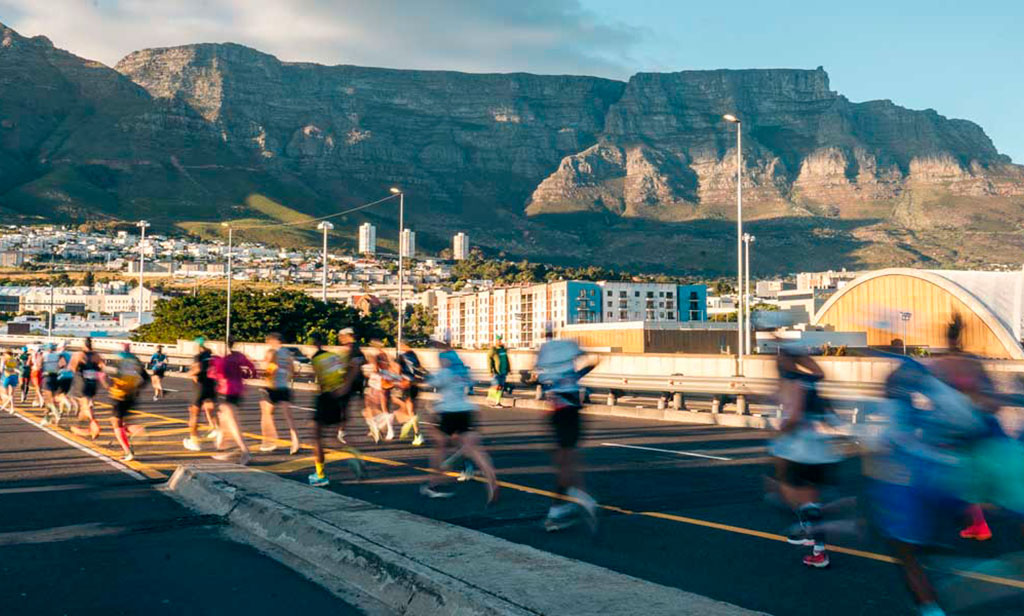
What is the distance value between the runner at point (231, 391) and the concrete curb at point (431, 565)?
11.7 feet

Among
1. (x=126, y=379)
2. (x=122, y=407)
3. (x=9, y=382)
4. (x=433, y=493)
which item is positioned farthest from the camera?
(x=9, y=382)

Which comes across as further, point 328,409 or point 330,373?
point 330,373

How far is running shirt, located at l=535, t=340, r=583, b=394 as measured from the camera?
29.7ft

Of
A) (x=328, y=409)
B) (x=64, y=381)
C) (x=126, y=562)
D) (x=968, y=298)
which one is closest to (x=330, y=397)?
(x=328, y=409)

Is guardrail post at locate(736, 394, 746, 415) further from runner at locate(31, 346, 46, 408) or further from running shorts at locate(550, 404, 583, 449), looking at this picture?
runner at locate(31, 346, 46, 408)

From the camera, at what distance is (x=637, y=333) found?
68688 millimetres

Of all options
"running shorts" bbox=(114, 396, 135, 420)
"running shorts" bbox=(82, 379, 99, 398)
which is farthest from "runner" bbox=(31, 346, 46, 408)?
"running shorts" bbox=(114, 396, 135, 420)

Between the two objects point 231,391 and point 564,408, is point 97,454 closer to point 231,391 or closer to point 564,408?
point 231,391

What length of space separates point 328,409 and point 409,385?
466 centimetres

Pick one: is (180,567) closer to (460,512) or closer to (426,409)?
(460,512)

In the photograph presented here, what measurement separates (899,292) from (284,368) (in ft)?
232

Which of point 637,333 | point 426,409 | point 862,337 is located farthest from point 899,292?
point 426,409

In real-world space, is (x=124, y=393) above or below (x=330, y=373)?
below

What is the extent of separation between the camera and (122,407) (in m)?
14.0
